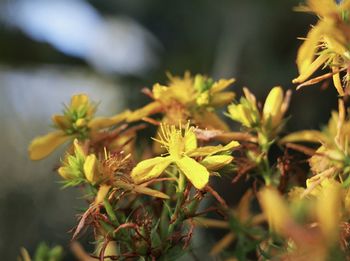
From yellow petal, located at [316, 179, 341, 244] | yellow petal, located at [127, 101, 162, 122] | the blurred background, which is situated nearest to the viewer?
yellow petal, located at [316, 179, 341, 244]

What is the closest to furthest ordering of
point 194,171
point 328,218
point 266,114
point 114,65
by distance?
point 328,218 → point 194,171 → point 266,114 → point 114,65

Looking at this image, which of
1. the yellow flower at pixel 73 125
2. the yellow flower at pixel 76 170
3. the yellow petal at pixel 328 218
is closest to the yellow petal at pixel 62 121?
the yellow flower at pixel 73 125

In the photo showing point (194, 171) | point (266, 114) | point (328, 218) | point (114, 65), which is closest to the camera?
point (328, 218)

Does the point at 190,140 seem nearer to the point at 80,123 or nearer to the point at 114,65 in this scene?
the point at 80,123

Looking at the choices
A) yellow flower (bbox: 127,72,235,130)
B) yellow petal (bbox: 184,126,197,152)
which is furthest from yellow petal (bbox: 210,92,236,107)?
yellow petal (bbox: 184,126,197,152)

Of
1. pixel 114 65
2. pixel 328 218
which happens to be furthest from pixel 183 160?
pixel 114 65

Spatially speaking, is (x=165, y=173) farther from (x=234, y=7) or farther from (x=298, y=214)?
(x=234, y=7)

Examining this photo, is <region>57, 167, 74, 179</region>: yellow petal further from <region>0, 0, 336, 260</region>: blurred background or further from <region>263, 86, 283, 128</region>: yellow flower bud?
<region>0, 0, 336, 260</region>: blurred background

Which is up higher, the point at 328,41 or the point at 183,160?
the point at 328,41
